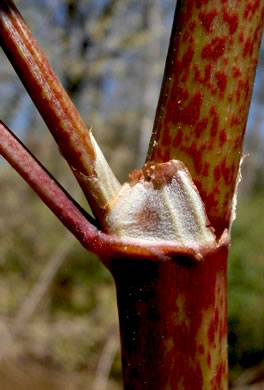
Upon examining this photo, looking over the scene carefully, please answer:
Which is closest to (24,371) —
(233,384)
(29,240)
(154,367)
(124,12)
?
(29,240)

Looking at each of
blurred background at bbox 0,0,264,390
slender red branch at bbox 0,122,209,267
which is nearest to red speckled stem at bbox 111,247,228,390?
slender red branch at bbox 0,122,209,267

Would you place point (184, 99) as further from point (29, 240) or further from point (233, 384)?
point (29, 240)

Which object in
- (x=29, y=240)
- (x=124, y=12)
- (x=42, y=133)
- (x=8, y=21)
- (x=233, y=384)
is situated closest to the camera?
(x=8, y=21)

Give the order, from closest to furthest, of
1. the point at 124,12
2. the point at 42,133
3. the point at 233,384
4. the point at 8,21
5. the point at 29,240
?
the point at 8,21, the point at 233,384, the point at 124,12, the point at 29,240, the point at 42,133

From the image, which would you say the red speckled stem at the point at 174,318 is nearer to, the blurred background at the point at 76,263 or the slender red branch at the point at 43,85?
the slender red branch at the point at 43,85

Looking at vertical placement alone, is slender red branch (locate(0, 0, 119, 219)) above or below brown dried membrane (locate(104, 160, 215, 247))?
above

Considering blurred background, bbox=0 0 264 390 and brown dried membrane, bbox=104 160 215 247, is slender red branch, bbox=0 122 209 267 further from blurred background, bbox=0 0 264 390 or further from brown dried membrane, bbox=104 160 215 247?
blurred background, bbox=0 0 264 390

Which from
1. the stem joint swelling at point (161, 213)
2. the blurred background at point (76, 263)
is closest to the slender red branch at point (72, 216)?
the stem joint swelling at point (161, 213)
